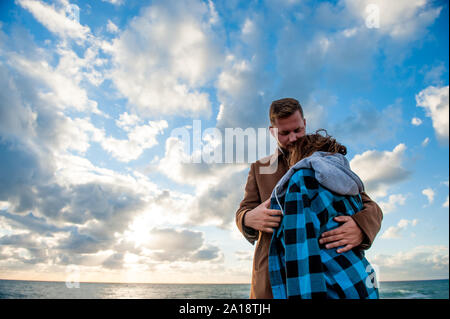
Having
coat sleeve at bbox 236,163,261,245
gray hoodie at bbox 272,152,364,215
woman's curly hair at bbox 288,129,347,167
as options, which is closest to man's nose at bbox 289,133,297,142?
woman's curly hair at bbox 288,129,347,167

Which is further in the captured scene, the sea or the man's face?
the sea

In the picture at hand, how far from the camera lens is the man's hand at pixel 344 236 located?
145 centimetres

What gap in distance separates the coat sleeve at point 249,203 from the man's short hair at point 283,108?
0.59 metres

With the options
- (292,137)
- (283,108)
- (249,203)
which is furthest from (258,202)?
(283,108)

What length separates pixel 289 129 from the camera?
2.38m

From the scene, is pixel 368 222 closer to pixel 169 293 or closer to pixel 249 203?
pixel 249 203

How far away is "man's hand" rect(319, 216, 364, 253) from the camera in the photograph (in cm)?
145

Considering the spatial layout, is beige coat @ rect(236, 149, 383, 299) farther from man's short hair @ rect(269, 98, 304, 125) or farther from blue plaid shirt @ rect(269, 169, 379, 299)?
man's short hair @ rect(269, 98, 304, 125)

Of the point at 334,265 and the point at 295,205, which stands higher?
the point at 295,205
